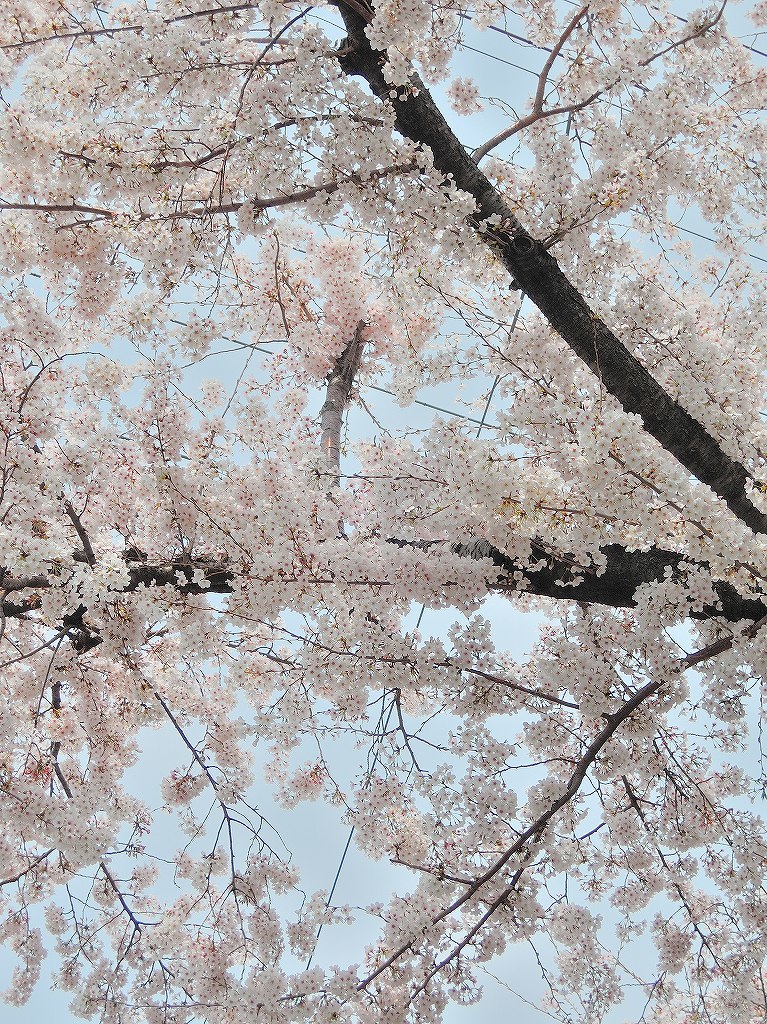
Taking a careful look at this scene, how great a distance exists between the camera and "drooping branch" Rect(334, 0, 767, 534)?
8.82ft

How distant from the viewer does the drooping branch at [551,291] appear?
269 cm

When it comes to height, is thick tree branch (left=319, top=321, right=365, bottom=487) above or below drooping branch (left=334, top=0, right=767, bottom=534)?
above

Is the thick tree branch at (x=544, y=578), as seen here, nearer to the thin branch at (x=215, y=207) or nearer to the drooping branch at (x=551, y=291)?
the drooping branch at (x=551, y=291)

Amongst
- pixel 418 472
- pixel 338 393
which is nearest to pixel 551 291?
pixel 418 472

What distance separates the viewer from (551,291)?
2848mm

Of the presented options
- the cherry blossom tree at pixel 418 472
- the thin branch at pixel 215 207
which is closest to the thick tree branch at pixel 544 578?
the cherry blossom tree at pixel 418 472

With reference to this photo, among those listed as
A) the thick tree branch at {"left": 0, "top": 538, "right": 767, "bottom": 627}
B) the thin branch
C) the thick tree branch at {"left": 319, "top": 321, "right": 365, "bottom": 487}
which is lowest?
the thick tree branch at {"left": 0, "top": 538, "right": 767, "bottom": 627}

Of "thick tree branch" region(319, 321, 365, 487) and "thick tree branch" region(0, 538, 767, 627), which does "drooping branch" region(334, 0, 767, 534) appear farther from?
"thick tree branch" region(319, 321, 365, 487)

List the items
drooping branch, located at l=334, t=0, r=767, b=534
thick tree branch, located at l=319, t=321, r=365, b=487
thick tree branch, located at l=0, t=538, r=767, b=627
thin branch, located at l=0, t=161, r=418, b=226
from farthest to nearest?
thick tree branch, located at l=319, t=321, r=365, b=487
thick tree branch, located at l=0, t=538, r=767, b=627
drooping branch, located at l=334, t=0, r=767, b=534
thin branch, located at l=0, t=161, r=418, b=226

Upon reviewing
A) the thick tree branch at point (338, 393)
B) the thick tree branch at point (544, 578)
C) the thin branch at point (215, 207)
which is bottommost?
the thick tree branch at point (544, 578)

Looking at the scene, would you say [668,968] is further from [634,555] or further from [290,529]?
[290,529]

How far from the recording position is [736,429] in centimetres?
301

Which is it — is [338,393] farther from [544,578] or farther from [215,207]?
[544,578]

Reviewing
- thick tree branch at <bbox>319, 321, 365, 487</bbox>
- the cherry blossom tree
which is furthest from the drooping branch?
thick tree branch at <bbox>319, 321, 365, 487</bbox>
